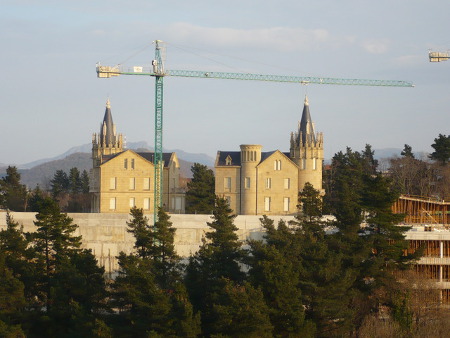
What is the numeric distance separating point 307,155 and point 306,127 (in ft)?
9.67

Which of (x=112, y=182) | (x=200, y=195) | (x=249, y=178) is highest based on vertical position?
(x=249, y=178)

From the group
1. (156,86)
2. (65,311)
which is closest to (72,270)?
(65,311)

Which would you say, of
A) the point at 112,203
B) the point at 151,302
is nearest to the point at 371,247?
the point at 151,302

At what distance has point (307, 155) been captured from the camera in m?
85.3

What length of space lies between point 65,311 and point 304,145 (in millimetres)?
40818

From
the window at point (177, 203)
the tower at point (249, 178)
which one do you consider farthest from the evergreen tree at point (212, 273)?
the window at point (177, 203)

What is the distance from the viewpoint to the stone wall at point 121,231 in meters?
74.9

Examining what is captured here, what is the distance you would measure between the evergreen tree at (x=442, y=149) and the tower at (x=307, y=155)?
1629 cm

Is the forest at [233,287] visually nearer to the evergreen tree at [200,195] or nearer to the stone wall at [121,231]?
the stone wall at [121,231]

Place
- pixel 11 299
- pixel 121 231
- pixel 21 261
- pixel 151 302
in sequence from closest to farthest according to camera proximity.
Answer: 1. pixel 151 302
2. pixel 11 299
3. pixel 21 261
4. pixel 121 231

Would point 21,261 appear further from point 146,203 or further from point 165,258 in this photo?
point 146,203

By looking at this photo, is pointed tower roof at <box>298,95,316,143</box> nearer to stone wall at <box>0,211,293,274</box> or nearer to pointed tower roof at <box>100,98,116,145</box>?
stone wall at <box>0,211,293,274</box>

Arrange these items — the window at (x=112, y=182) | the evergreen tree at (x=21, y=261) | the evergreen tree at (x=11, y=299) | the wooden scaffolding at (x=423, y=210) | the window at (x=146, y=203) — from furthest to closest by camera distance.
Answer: the window at (x=146, y=203)
the window at (x=112, y=182)
the wooden scaffolding at (x=423, y=210)
the evergreen tree at (x=21, y=261)
the evergreen tree at (x=11, y=299)

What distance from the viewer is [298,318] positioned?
46719 mm
